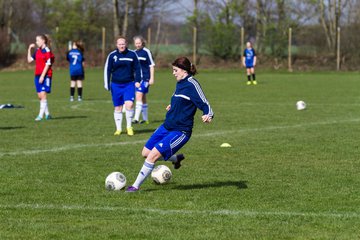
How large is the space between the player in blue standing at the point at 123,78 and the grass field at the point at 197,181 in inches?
21.8

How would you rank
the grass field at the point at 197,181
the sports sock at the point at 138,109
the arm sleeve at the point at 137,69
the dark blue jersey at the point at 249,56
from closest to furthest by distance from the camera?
the grass field at the point at 197,181 → the arm sleeve at the point at 137,69 → the sports sock at the point at 138,109 → the dark blue jersey at the point at 249,56

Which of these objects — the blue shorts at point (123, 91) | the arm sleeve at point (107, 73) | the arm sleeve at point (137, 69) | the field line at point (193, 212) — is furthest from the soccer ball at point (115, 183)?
the arm sleeve at point (137, 69)

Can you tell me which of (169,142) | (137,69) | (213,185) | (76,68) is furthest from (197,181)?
(76,68)

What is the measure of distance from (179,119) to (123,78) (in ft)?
21.7

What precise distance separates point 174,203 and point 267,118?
11.0 metres

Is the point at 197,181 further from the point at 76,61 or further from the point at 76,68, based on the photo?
the point at 76,61

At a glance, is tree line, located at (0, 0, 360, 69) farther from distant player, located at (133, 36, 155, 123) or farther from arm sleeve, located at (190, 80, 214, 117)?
arm sleeve, located at (190, 80, 214, 117)

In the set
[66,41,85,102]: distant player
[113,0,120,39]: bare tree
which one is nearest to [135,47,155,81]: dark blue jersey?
[66,41,85,102]: distant player

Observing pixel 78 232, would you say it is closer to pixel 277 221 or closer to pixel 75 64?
pixel 277 221

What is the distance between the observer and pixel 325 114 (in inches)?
805

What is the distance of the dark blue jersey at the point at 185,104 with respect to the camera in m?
9.43

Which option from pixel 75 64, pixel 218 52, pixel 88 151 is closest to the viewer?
pixel 88 151

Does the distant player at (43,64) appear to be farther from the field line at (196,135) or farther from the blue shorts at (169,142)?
the blue shorts at (169,142)

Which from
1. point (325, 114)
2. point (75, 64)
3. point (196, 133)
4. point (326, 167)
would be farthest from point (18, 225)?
point (75, 64)
